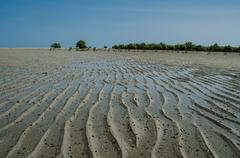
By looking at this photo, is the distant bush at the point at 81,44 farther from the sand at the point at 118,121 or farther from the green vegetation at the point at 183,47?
the sand at the point at 118,121

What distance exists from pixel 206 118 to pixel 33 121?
2.70 metres

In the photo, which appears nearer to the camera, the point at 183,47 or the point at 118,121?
the point at 118,121

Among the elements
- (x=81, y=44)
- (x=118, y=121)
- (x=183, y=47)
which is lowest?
(x=81, y=44)

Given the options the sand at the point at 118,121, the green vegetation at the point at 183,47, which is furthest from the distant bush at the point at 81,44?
the sand at the point at 118,121

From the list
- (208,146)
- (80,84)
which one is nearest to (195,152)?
(208,146)

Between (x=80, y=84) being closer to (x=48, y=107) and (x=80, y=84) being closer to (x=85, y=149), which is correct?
(x=48, y=107)

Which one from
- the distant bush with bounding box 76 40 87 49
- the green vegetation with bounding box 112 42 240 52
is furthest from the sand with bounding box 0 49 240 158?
the distant bush with bounding box 76 40 87 49

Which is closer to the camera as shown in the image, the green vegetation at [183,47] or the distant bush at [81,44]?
the green vegetation at [183,47]

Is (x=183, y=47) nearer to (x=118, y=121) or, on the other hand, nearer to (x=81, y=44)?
(x=81, y=44)

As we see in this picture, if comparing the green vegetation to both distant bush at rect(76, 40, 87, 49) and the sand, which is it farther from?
the sand

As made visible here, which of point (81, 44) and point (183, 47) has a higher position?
point (183, 47)

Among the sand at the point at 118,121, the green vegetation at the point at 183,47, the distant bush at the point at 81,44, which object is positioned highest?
the sand at the point at 118,121

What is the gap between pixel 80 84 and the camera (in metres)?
8.43

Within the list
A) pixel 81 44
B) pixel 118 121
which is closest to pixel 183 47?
pixel 81 44
